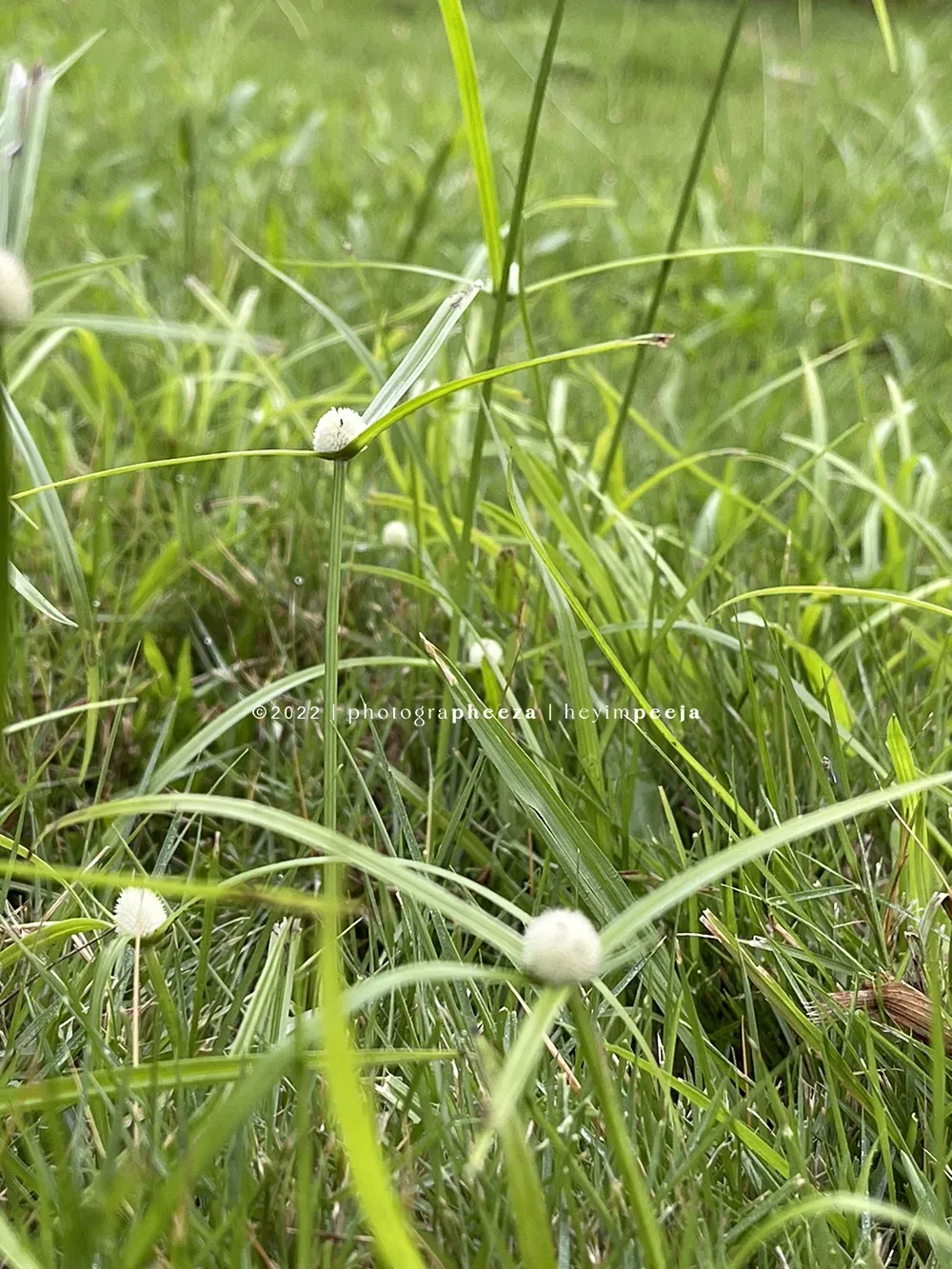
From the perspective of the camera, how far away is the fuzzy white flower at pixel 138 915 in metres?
0.39

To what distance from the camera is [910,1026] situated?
1.45 ft

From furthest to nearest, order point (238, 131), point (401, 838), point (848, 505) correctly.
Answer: point (238, 131)
point (848, 505)
point (401, 838)

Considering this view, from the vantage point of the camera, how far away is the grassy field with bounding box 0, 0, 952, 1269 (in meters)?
0.33

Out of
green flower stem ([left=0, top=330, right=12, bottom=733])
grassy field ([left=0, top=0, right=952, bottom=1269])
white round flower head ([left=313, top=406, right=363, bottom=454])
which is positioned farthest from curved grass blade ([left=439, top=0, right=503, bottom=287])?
green flower stem ([left=0, top=330, right=12, bottom=733])

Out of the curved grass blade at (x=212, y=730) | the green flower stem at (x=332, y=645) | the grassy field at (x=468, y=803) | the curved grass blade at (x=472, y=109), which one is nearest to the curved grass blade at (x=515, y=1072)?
the grassy field at (x=468, y=803)

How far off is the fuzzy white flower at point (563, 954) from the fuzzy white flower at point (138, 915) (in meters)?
0.19

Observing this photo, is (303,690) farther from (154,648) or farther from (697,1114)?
(697,1114)

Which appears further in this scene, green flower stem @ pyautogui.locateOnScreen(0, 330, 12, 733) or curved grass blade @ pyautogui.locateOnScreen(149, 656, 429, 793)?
curved grass blade @ pyautogui.locateOnScreen(149, 656, 429, 793)

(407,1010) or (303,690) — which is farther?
(303,690)

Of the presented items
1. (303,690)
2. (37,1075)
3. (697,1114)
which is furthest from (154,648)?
(697,1114)

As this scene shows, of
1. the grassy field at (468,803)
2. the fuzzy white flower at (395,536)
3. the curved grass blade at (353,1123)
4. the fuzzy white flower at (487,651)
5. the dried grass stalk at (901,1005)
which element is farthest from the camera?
the fuzzy white flower at (395,536)

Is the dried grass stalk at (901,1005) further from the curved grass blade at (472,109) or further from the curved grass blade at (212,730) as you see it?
the curved grass blade at (472,109)

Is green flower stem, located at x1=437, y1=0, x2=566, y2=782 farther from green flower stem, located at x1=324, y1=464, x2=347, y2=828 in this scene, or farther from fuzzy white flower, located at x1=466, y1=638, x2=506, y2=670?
green flower stem, located at x1=324, y1=464, x2=347, y2=828

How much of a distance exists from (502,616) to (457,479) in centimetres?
28
